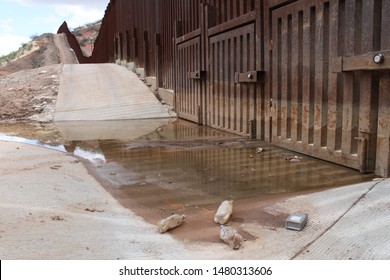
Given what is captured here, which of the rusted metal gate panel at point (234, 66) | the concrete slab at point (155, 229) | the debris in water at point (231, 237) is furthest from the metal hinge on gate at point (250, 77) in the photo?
the debris in water at point (231, 237)

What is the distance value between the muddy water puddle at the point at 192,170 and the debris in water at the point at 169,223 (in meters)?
0.09

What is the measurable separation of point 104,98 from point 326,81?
34.8 ft

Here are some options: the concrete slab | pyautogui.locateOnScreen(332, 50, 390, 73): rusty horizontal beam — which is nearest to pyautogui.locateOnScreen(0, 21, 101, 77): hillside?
pyautogui.locateOnScreen(332, 50, 390, 73): rusty horizontal beam

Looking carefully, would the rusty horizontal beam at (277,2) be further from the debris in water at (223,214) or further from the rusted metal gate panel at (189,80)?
the debris in water at (223,214)

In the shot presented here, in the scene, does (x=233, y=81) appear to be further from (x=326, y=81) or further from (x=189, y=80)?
(x=189, y=80)

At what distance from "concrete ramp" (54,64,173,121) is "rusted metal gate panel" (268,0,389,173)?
→ 7.38 metres

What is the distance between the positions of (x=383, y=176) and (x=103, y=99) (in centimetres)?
1178

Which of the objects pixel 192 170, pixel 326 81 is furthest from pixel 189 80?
pixel 192 170

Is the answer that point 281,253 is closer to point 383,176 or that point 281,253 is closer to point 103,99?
point 383,176

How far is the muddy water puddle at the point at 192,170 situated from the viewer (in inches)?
183

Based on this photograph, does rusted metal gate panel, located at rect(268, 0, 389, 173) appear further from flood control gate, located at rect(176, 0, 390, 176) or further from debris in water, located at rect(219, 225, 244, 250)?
debris in water, located at rect(219, 225, 244, 250)

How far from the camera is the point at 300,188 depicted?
4.99m

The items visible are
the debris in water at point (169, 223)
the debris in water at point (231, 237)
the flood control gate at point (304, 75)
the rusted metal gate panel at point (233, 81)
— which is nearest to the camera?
the debris in water at point (231, 237)

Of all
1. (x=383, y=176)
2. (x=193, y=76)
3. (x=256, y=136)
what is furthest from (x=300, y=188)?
(x=193, y=76)
